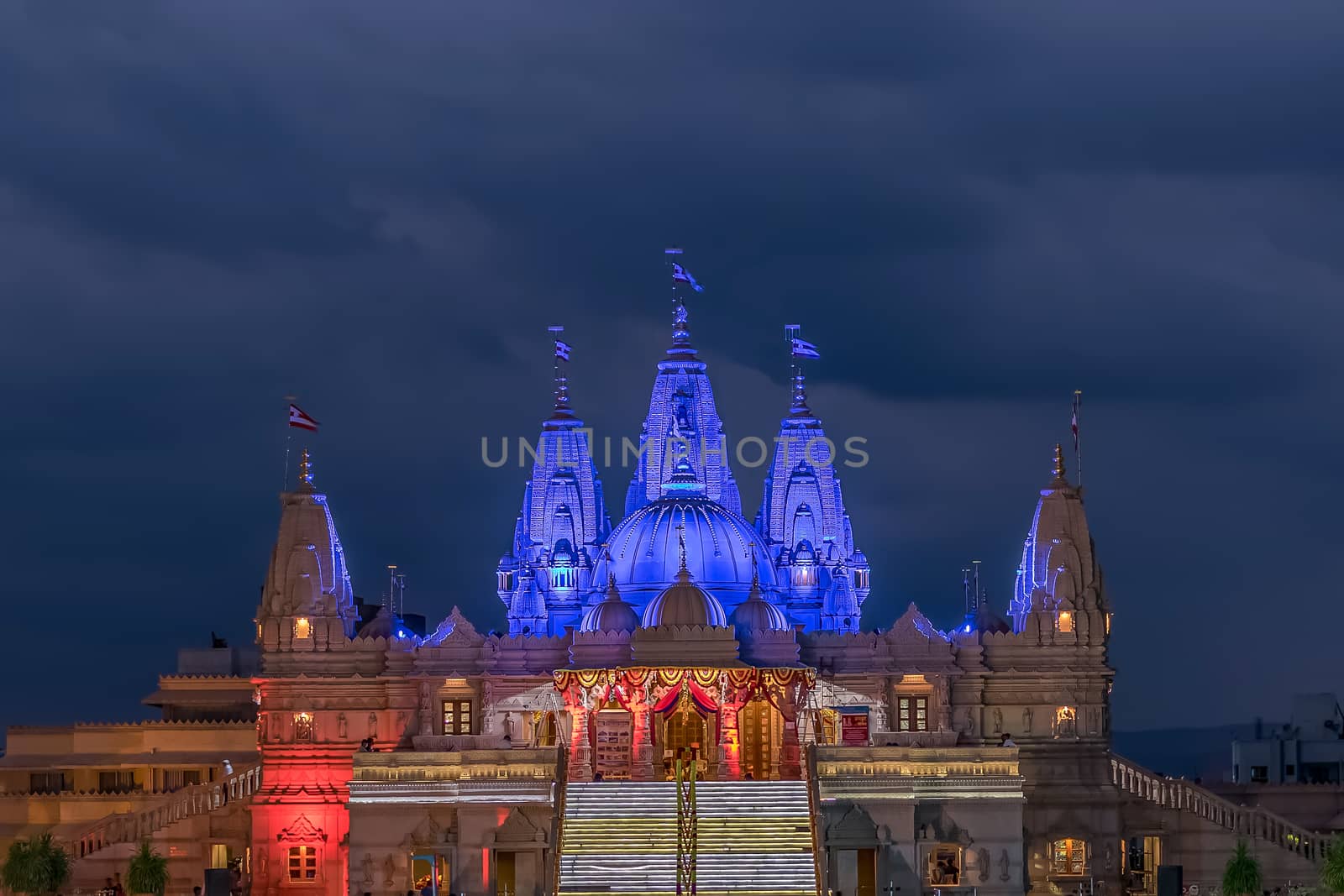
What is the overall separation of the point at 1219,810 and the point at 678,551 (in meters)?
19.3

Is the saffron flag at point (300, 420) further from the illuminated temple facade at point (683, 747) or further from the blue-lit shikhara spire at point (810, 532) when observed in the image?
the blue-lit shikhara spire at point (810, 532)

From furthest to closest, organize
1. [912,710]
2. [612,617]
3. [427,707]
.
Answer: [427,707], [912,710], [612,617]

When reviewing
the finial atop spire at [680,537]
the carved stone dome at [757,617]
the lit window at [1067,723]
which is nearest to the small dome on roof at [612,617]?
the carved stone dome at [757,617]

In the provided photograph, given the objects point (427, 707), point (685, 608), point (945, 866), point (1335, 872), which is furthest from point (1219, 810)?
point (427, 707)

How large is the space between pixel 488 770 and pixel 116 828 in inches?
530

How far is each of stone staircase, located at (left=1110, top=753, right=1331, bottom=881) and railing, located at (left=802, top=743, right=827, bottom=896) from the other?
12142 mm

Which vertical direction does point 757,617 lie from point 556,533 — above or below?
below

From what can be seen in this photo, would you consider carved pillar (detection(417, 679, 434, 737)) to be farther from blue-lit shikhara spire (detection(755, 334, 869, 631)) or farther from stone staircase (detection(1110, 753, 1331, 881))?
stone staircase (detection(1110, 753, 1331, 881))

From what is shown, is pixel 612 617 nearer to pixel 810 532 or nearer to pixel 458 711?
pixel 458 711

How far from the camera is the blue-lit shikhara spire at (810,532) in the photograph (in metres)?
95.6

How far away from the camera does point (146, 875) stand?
75.4m

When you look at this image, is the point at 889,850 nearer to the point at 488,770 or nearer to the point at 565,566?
the point at 488,770

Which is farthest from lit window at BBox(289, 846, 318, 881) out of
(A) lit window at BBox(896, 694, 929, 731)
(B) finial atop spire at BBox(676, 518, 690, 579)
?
(A) lit window at BBox(896, 694, 929, 731)

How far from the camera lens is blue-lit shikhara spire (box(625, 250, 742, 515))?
9512 cm
